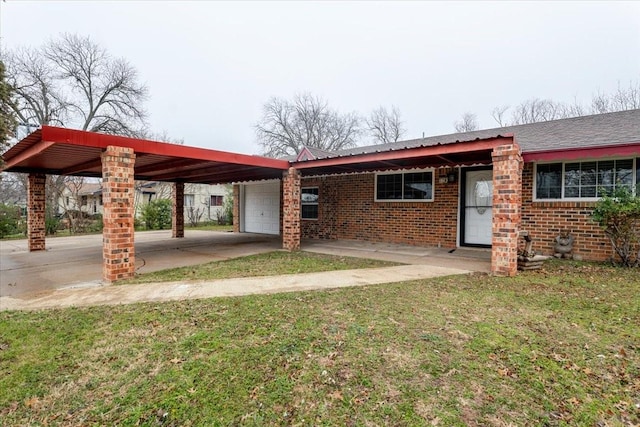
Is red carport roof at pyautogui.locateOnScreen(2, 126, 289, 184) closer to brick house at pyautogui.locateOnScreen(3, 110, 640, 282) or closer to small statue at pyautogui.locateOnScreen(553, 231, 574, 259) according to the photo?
brick house at pyautogui.locateOnScreen(3, 110, 640, 282)

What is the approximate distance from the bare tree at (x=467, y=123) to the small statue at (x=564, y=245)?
24.8 meters

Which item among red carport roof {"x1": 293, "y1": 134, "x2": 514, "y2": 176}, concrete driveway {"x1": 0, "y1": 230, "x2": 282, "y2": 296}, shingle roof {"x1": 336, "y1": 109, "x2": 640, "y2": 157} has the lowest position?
concrete driveway {"x1": 0, "y1": 230, "x2": 282, "y2": 296}

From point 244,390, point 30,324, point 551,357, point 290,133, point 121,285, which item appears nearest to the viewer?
point 244,390

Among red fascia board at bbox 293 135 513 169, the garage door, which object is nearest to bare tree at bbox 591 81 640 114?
red fascia board at bbox 293 135 513 169

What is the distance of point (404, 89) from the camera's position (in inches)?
1146

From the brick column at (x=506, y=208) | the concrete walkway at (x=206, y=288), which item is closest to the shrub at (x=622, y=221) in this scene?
the brick column at (x=506, y=208)

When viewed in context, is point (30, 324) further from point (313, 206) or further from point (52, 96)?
point (52, 96)

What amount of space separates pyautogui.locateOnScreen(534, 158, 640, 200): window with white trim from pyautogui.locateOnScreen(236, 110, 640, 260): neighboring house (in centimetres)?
2

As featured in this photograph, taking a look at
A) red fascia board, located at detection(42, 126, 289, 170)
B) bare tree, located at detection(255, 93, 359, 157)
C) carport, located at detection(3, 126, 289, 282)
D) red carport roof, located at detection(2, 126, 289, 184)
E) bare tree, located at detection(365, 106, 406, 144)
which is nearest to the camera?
red fascia board, located at detection(42, 126, 289, 170)

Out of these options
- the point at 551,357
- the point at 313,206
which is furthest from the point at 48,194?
the point at 551,357

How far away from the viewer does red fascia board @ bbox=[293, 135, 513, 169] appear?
584cm

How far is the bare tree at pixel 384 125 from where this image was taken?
3559cm

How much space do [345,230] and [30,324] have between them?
9055 mm

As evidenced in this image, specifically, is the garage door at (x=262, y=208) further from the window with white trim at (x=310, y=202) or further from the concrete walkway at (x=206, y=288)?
the concrete walkway at (x=206, y=288)
